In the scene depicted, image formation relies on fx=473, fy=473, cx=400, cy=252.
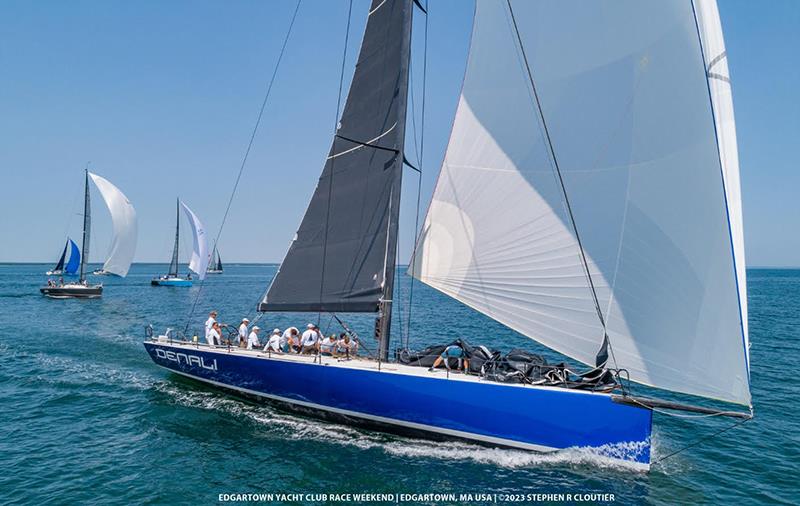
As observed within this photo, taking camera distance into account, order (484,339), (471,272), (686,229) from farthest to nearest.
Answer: (484,339) < (471,272) < (686,229)

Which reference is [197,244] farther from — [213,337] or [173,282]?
[213,337]

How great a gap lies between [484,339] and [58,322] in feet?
90.7

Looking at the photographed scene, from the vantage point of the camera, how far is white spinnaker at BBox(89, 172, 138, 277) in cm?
5950

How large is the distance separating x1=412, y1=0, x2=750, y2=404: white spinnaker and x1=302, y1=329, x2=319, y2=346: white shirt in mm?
4515

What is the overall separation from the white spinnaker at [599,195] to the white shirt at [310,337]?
4515 millimetres

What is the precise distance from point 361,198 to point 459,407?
6452 millimetres

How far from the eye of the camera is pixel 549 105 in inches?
415

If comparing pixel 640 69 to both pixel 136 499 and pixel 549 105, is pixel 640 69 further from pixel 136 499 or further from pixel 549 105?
pixel 136 499

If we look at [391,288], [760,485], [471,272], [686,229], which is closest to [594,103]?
[686,229]

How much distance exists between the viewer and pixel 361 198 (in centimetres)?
1380

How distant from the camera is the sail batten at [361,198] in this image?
13.2m

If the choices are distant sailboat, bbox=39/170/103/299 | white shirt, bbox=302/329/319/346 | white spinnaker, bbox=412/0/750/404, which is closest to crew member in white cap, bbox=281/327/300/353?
white shirt, bbox=302/329/319/346

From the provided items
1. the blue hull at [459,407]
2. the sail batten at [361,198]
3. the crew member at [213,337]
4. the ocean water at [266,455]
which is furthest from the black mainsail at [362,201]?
the ocean water at [266,455]

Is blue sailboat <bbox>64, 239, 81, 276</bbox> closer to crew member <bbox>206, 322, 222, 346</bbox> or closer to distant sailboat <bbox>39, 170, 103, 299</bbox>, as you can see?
distant sailboat <bbox>39, 170, 103, 299</bbox>
